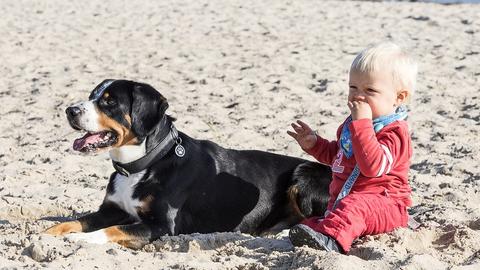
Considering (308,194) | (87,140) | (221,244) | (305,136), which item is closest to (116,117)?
(87,140)

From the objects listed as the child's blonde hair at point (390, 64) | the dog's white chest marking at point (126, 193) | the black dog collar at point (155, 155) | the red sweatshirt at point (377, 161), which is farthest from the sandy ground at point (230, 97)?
the child's blonde hair at point (390, 64)

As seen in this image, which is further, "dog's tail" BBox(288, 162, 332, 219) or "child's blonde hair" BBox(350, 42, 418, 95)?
"dog's tail" BBox(288, 162, 332, 219)

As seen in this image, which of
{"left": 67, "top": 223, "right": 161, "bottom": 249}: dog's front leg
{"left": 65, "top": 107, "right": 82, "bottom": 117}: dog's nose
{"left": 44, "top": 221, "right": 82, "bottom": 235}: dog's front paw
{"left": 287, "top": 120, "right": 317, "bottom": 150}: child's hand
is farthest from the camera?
{"left": 287, "top": 120, "right": 317, "bottom": 150}: child's hand

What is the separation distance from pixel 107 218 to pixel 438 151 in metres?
3.29

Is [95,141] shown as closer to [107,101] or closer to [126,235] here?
[107,101]

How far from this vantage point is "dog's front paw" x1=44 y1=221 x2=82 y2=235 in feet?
15.0

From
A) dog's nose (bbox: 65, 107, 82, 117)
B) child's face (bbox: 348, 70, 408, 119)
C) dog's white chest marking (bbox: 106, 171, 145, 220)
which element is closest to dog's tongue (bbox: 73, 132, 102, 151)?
dog's nose (bbox: 65, 107, 82, 117)

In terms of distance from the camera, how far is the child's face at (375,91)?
14.3 ft

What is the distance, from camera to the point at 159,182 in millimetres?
4766

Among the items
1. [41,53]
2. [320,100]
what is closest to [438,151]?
[320,100]

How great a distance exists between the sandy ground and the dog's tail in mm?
364

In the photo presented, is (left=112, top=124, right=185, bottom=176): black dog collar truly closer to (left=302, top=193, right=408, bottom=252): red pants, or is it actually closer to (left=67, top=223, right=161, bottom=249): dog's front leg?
(left=67, top=223, right=161, bottom=249): dog's front leg

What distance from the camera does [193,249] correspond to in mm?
4363

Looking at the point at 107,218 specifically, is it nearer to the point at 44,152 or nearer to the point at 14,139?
the point at 44,152
